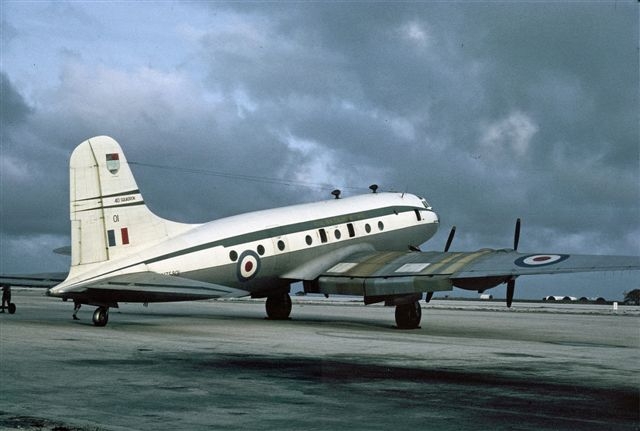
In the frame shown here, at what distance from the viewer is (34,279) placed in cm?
3247

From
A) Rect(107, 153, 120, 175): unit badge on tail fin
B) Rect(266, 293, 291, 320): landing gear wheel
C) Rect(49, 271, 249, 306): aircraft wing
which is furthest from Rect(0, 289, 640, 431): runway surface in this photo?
Rect(266, 293, 291, 320): landing gear wheel

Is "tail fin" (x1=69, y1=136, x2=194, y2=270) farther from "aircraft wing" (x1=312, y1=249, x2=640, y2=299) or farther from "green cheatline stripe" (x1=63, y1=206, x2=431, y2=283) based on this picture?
"aircraft wing" (x1=312, y1=249, x2=640, y2=299)

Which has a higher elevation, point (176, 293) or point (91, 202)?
point (91, 202)

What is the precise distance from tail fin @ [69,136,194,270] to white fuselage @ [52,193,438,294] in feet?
1.76

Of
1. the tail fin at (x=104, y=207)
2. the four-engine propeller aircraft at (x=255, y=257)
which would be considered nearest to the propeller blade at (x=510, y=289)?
the four-engine propeller aircraft at (x=255, y=257)

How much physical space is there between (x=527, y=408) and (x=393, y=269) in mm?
19989

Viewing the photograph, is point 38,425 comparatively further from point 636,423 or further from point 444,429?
point 636,423

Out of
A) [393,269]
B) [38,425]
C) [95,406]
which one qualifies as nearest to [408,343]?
[393,269]

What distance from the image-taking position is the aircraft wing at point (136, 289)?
2709 centimetres

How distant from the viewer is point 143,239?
29.1 meters

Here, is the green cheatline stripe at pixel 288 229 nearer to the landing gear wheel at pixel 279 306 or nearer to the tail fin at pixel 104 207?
the tail fin at pixel 104 207

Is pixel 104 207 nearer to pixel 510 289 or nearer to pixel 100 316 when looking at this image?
pixel 100 316

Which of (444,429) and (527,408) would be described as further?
(527,408)

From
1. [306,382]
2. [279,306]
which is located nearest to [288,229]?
[279,306]
